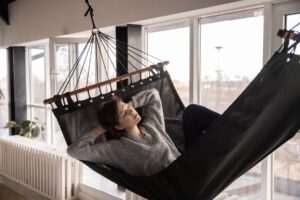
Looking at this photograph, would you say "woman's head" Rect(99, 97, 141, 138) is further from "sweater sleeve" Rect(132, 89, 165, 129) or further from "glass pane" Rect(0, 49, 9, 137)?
"glass pane" Rect(0, 49, 9, 137)

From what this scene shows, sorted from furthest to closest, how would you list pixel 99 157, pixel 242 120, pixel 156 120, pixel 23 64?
pixel 23 64 → pixel 156 120 → pixel 99 157 → pixel 242 120

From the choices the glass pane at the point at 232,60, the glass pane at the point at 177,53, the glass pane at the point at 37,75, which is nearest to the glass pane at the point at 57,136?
the glass pane at the point at 37,75

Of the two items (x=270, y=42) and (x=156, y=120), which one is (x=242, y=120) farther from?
(x=270, y=42)

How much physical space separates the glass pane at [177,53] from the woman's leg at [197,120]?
0.95 metres

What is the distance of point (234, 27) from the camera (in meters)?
2.39

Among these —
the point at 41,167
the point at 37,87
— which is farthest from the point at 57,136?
the point at 37,87

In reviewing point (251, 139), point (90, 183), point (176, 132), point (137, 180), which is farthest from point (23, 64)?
point (251, 139)

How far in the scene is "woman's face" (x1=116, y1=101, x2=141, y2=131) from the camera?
188 cm

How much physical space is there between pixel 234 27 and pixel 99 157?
1.37m

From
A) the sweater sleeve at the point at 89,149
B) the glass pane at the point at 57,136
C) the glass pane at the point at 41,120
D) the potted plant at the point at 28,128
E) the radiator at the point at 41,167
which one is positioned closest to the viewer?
the sweater sleeve at the point at 89,149

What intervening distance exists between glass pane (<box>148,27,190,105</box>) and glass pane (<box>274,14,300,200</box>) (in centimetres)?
88

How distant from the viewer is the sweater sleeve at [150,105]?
2062 mm

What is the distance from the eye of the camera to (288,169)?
2146 mm

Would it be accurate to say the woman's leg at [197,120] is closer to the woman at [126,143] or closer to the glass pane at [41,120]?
the woman at [126,143]
